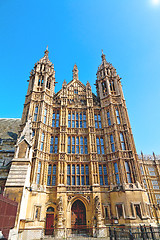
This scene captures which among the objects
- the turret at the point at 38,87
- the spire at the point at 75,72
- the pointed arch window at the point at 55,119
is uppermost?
the spire at the point at 75,72

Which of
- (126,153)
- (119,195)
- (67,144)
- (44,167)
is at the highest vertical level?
(67,144)

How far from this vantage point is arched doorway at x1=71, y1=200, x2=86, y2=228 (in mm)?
18656

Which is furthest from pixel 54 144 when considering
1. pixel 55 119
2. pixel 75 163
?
pixel 55 119

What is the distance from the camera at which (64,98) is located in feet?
89.3

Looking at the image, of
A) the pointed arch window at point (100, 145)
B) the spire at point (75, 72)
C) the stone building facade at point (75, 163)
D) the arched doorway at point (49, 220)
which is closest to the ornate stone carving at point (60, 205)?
the stone building facade at point (75, 163)

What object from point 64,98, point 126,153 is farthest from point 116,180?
point 64,98

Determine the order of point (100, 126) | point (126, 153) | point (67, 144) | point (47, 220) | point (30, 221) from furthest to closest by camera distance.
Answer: point (100, 126) < point (67, 144) < point (126, 153) < point (47, 220) < point (30, 221)

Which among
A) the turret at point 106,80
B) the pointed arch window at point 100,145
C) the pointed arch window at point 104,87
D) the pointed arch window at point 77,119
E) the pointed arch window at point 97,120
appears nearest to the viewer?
the pointed arch window at point 100,145

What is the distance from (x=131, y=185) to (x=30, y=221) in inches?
489

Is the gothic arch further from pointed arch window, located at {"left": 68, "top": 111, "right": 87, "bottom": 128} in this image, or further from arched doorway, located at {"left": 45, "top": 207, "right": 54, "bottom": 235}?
pointed arch window, located at {"left": 68, "top": 111, "right": 87, "bottom": 128}

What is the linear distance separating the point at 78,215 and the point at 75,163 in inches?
249

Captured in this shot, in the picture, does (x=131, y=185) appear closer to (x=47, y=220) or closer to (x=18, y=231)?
(x=47, y=220)

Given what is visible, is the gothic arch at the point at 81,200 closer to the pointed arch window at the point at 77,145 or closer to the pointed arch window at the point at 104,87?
the pointed arch window at the point at 77,145

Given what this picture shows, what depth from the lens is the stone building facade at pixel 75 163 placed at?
17.6 metres
